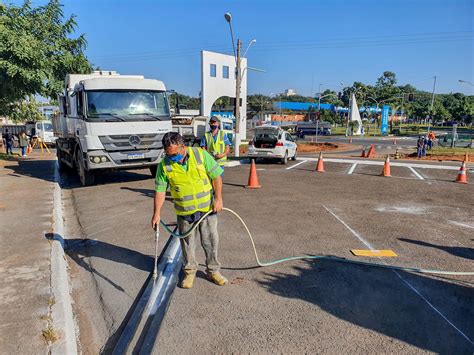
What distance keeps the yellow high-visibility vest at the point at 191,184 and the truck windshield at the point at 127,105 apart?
6.62 metres

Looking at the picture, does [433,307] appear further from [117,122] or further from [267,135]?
[267,135]

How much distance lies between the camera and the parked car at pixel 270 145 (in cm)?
1695

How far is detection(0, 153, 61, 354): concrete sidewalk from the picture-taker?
10.5 feet

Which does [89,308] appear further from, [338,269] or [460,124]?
[460,124]

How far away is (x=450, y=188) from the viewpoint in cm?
1138

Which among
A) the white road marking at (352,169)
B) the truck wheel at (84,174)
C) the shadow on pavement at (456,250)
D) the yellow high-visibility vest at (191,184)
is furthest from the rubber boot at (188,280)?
the white road marking at (352,169)

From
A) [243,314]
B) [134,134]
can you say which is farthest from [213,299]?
[134,134]

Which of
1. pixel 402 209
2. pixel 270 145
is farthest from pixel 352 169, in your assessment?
pixel 402 209

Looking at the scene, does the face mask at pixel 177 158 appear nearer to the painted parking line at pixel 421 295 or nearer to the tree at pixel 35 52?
the painted parking line at pixel 421 295

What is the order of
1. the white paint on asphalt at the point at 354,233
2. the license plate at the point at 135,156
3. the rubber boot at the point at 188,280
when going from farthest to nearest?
the license plate at the point at 135,156, the white paint on asphalt at the point at 354,233, the rubber boot at the point at 188,280

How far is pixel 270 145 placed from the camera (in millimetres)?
17094

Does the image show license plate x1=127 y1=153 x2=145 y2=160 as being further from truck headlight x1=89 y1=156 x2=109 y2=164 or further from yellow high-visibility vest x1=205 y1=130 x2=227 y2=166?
yellow high-visibility vest x1=205 y1=130 x2=227 y2=166

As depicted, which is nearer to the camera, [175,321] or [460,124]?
[175,321]

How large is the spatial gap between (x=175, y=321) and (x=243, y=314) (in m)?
0.67
